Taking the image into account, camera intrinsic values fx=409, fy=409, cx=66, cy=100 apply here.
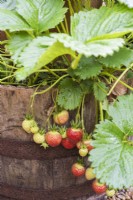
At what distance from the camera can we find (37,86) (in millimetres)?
1292

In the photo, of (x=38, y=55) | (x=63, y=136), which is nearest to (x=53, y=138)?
(x=63, y=136)

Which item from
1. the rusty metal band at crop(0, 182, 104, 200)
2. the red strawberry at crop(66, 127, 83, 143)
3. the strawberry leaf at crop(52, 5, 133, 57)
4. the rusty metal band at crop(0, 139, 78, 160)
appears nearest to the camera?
the strawberry leaf at crop(52, 5, 133, 57)

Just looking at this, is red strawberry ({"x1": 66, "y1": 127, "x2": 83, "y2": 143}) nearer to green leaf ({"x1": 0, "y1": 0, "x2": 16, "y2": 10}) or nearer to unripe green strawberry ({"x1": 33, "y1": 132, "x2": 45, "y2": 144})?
unripe green strawberry ({"x1": 33, "y1": 132, "x2": 45, "y2": 144})

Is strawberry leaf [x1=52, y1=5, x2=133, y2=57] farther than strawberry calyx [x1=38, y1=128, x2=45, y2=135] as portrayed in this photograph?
No

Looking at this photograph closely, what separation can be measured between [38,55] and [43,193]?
0.62 meters

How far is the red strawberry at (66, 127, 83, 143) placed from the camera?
3.95ft

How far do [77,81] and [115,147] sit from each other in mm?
234

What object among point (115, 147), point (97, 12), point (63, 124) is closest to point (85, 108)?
point (63, 124)

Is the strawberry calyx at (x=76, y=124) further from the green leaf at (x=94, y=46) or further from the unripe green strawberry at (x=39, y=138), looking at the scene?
the green leaf at (x=94, y=46)

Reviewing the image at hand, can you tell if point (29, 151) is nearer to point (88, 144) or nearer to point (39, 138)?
point (39, 138)

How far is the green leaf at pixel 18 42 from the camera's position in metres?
1.20

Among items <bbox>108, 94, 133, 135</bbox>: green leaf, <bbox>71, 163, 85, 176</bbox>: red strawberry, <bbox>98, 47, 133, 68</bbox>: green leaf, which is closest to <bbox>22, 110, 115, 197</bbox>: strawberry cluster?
<bbox>71, 163, 85, 176</bbox>: red strawberry

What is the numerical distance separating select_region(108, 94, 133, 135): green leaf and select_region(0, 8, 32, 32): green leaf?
13.4 inches

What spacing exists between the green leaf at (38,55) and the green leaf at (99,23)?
0.37ft
